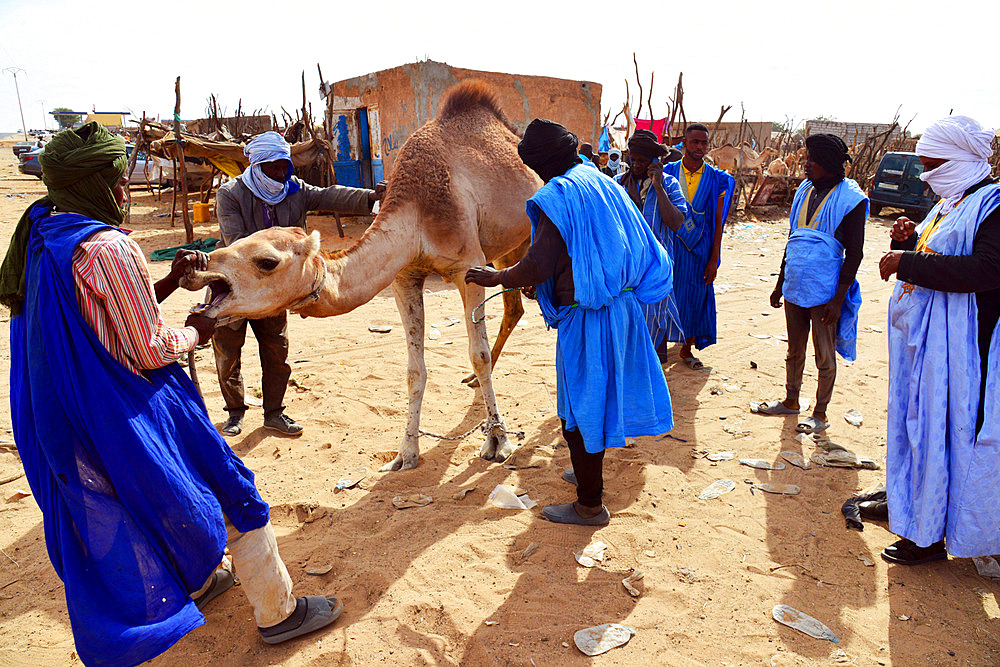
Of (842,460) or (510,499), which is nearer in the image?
(510,499)

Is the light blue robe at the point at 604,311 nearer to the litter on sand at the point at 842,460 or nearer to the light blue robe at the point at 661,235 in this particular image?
the litter on sand at the point at 842,460

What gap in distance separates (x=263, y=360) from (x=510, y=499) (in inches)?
87.4

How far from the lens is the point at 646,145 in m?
4.46

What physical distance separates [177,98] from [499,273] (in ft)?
40.7

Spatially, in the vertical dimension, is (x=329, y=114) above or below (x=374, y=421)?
above

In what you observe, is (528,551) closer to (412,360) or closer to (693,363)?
(412,360)

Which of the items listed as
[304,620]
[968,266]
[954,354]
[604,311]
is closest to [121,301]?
[304,620]

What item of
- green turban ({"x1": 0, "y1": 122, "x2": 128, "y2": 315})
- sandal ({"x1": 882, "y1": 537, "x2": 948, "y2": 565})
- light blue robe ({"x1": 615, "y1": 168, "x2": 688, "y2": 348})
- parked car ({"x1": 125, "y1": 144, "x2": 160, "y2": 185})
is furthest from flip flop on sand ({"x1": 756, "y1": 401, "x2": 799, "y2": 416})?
parked car ({"x1": 125, "y1": 144, "x2": 160, "y2": 185})

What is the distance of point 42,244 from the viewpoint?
1848 millimetres

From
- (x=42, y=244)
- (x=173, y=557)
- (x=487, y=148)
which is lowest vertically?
(x=173, y=557)

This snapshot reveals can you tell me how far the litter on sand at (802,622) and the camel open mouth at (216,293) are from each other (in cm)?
270

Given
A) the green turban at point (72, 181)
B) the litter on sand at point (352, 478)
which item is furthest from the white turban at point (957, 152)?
the litter on sand at point (352, 478)

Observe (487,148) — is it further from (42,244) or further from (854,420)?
(854,420)

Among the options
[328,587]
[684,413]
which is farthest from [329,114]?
[328,587]
